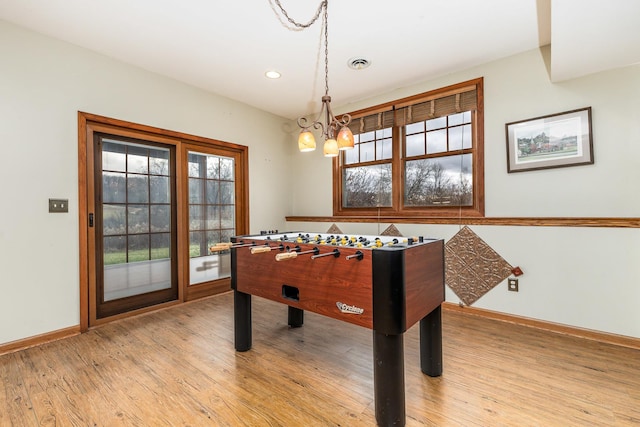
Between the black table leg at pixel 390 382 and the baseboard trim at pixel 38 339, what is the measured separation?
9.06 ft

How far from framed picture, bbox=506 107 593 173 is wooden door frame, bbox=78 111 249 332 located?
3.25m

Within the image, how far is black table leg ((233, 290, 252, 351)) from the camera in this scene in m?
2.23

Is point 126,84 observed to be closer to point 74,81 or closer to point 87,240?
point 74,81

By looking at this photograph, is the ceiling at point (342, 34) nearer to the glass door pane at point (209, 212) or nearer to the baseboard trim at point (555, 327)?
the glass door pane at point (209, 212)

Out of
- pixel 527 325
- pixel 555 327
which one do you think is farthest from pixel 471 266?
pixel 555 327

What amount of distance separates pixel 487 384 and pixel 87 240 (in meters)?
3.44

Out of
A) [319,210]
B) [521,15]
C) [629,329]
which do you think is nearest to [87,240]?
[319,210]

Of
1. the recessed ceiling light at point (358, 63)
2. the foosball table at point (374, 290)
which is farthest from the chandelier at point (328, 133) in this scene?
the foosball table at point (374, 290)

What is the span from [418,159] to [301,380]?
2.75m

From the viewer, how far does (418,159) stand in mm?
3523

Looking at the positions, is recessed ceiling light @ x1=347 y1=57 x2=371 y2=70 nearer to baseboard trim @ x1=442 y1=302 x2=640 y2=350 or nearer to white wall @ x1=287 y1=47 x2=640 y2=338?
white wall @ x1=287 y1=47 x2=640 y2=338

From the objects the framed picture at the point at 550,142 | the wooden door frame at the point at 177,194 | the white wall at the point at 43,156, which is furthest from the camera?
the wooden door frame at the point at 177,194

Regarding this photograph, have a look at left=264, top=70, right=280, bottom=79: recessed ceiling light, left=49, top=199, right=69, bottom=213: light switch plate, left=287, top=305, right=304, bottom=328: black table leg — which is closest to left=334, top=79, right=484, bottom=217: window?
left=264, top=70, right=280, bottom=79: recessed ceiling light

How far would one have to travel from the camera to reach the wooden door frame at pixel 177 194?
267 cm
